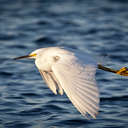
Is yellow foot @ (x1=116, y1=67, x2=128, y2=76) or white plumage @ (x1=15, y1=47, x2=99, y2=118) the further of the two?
yellow foot @ (x1=116, y1=67, x2=128, y2=76)

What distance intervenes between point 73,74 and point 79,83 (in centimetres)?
20

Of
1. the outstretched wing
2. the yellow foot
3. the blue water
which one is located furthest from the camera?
the yellow foot

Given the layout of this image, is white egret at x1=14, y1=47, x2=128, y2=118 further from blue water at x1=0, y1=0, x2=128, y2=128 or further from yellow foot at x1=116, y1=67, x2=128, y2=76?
blue water at x1=0, y1=0, x2=128, y2=128

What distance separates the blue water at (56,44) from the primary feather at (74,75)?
0.57m

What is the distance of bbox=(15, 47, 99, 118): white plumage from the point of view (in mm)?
3718

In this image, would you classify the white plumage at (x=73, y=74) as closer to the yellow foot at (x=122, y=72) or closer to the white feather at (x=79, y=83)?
the white feather at (x=79, y=83)

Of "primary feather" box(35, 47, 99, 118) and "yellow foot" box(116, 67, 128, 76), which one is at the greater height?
"primary feather" box(35, 47, 99, 118)

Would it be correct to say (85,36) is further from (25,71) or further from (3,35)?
(25,71)

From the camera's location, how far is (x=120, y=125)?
15.6ft

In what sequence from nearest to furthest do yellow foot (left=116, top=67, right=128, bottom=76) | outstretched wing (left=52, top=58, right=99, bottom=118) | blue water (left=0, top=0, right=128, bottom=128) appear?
1. outstretched wing (left=52, top=58, right=99, bottom=118)
2. blue water (left=0, top=0, right=128, bottom=128)
3. yellow foot (left=116, top=67, right=128, bottom=76)

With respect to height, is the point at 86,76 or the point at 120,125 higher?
the point at 86,76

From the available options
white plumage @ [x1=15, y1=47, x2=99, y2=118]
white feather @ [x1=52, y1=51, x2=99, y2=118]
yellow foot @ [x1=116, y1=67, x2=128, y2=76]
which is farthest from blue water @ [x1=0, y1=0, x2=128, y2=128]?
white feather @ [x1=52, y1=51, x2=99, y2=118]

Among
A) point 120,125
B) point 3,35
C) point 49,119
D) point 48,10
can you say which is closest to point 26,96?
point 49,119

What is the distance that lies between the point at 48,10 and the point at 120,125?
7945 mm
